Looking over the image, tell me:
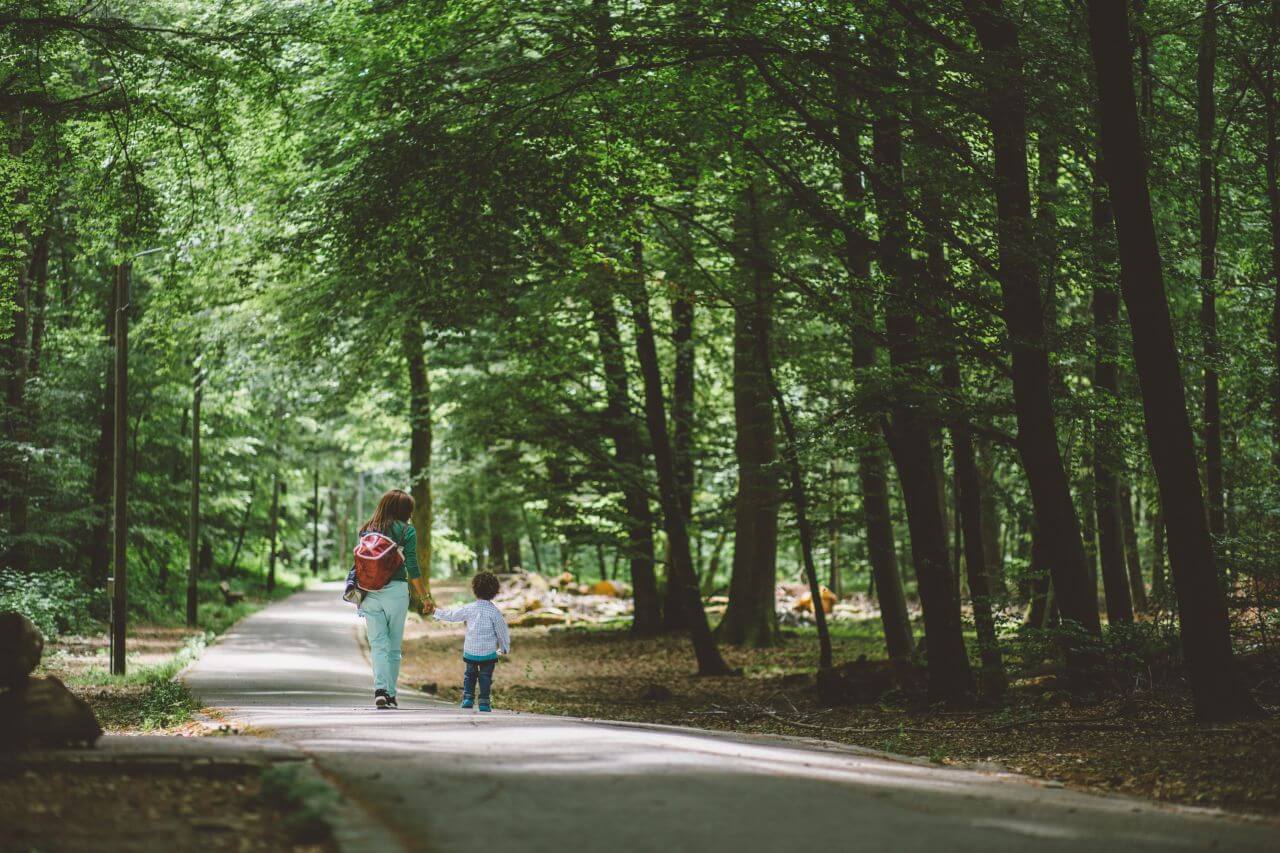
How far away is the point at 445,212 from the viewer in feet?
42.7

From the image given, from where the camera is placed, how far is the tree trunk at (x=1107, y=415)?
11.1 meters

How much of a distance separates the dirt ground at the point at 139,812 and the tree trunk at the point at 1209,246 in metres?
11.4

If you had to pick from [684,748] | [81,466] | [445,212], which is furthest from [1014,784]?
[81,466]

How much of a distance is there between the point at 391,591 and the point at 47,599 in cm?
1513

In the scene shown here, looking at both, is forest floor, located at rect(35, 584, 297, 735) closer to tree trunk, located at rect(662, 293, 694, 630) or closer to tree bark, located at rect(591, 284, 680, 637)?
tree bark, located at rect(591, 284, 680, 637)

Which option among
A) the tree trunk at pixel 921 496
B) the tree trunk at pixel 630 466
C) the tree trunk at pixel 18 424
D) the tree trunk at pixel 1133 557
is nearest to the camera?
the tree trunk at pixel 921 496

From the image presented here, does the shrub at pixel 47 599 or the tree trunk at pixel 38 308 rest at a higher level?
the tree trunk at pixel 38 308

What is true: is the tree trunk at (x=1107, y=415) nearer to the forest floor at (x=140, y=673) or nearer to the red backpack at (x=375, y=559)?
the red backpack at (x=375, y=559)

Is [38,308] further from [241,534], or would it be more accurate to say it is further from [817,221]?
[817,221]

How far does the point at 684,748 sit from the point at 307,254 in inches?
472

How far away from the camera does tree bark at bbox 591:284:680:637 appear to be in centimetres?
2150

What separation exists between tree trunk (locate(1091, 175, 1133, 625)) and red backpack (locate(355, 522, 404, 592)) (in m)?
7.43

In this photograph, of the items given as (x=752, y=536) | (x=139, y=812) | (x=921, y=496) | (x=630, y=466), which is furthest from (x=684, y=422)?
(x=139, y=812)

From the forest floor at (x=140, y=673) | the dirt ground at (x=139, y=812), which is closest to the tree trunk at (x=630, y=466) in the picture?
the forest floor at (x=140, y=673)
